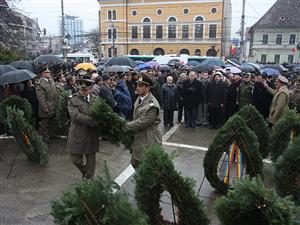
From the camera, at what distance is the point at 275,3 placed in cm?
5862

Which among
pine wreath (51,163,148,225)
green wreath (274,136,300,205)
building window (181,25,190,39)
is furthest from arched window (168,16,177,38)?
pine wreath (51,163,148,225)

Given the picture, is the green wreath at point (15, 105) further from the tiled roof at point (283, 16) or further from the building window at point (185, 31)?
the building window at point (185, 31)

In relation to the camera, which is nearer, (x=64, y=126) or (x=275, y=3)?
(x=64, y=126)

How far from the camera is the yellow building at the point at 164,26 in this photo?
214 feet

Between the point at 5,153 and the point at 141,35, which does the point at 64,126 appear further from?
the point at 141,35

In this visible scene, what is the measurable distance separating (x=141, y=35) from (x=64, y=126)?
215 feet

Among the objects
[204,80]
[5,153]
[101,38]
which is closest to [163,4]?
[101,38]

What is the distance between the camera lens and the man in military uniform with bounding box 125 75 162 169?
4.64m

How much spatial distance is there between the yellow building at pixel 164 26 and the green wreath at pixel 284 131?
6042 centimetres

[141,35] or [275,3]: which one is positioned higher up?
[275,3]

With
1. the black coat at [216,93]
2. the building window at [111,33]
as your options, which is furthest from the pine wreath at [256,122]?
the building window at [111,33]

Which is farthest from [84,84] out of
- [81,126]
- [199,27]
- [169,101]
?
[199,27]

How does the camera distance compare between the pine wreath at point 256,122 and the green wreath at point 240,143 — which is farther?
the pine wreath at point 256,122

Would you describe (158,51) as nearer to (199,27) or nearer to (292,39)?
(199,27)
